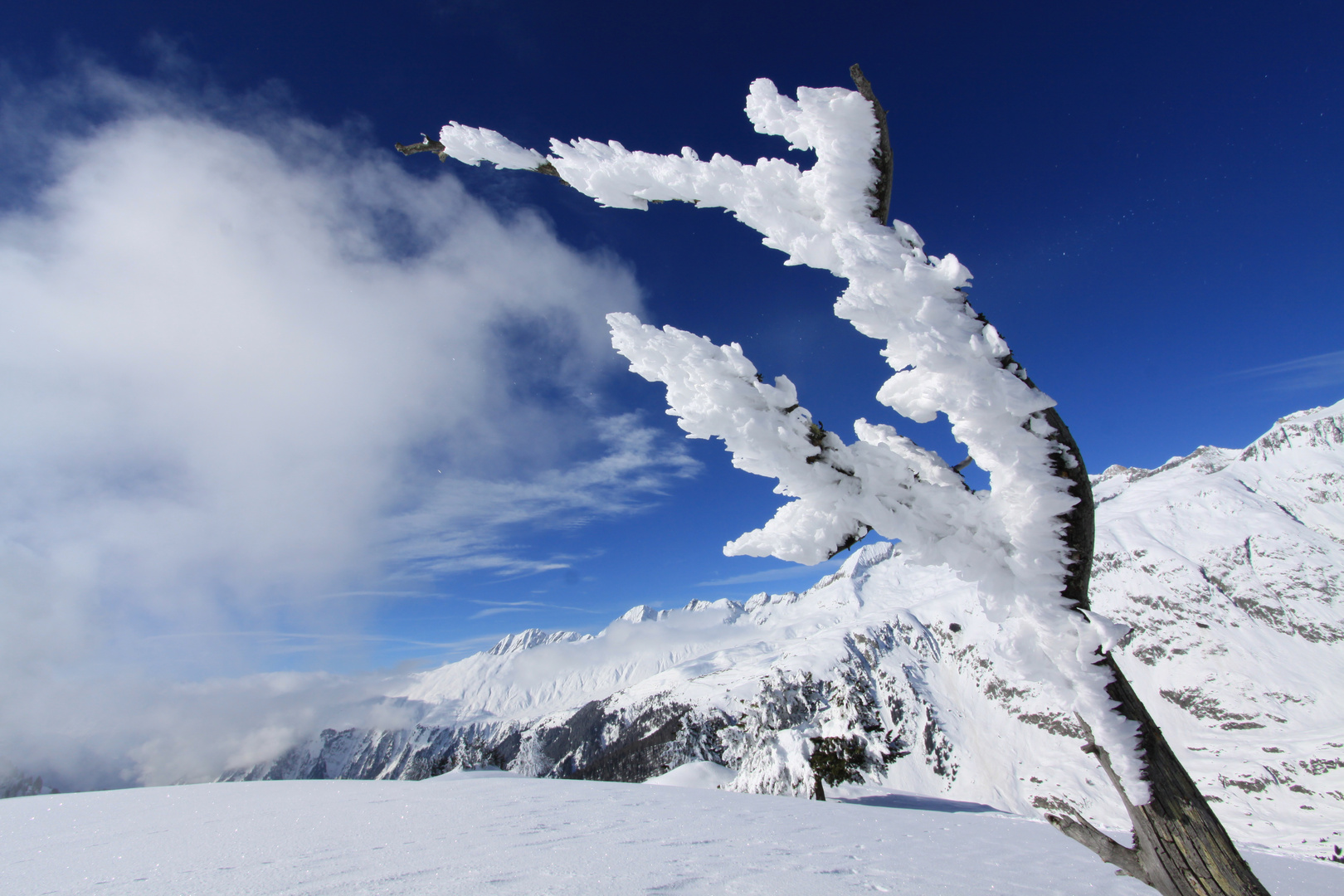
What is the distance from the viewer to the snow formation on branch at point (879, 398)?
2.65 m

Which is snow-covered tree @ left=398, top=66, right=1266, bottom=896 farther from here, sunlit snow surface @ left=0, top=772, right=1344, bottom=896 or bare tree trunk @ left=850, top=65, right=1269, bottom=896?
sunlit snow surface @ left=0, top=772, right=1344, bottom=896

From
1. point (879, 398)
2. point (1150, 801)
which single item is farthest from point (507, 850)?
point (879, 398)

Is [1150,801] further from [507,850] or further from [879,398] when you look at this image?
[507,850]

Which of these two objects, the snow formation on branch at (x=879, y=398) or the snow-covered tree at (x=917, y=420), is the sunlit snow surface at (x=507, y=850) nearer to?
the snow-covered tree at (x=917, y=420)

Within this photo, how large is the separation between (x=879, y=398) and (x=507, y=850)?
6007 mm

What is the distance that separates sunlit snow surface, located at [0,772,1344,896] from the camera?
15.1ft

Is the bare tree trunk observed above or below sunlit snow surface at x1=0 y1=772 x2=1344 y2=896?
above

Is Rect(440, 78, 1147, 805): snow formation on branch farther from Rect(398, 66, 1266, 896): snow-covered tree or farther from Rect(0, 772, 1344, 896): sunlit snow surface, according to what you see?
Rect(0, 772, 1344, 896): sunlit snow surface

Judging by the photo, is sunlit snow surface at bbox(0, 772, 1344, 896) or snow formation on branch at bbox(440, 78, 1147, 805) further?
sunlit snow surface at bbox(0, 772, 1344, 896)

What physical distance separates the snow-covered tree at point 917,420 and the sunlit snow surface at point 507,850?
3037mm

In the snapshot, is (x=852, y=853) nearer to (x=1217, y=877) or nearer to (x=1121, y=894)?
(x=1121, y=894)

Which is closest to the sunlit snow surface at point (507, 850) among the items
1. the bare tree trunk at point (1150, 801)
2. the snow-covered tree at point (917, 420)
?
the bare tree trunk at point (1150, 801)

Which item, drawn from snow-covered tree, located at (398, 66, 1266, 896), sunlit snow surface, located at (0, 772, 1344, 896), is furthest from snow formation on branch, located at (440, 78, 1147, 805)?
sunlit snow surface, located at (0, 772, 1344, 896)

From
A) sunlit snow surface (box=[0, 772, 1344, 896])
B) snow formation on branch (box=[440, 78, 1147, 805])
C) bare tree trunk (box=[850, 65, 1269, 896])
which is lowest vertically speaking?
sunlit snow surface (box=[0, 772, 1344, 896])
